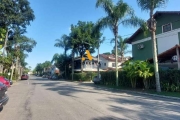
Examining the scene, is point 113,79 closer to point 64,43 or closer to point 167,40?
point 167,40

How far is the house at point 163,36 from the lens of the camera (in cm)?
2245

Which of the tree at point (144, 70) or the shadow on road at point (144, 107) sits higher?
the tree at point (144, 70)

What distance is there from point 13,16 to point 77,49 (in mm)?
23313

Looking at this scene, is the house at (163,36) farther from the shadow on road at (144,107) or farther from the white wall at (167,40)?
the shadow on road at (144,107)

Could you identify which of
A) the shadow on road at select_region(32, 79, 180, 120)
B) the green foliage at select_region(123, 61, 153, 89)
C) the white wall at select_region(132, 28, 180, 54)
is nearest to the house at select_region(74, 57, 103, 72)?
the white wall at select_region(132, 28, 180, 54)

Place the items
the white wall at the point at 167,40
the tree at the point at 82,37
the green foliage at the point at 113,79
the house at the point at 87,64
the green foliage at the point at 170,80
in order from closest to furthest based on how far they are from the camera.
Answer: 1. the green foliage at the point at 170,80
2. the green foliage at the point at 113,79
3. the white wall at the point at 167,40
4. the tree at the point at 82,37
5. the house at the point at 87,64

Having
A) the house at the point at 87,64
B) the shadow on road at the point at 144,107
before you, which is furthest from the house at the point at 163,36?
the house at the point at 87,64

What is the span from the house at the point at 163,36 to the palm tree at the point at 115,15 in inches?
194

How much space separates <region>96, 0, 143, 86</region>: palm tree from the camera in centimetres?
2179

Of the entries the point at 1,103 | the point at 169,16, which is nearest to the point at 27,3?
the point at 169,16

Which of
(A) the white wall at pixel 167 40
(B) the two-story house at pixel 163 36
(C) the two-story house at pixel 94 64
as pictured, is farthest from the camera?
(C) the two-story house at pixel 94 64

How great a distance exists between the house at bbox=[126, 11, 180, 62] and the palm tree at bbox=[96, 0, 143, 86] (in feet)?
16.2

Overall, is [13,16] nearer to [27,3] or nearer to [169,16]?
[27,3]

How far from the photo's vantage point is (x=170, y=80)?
640 inches
